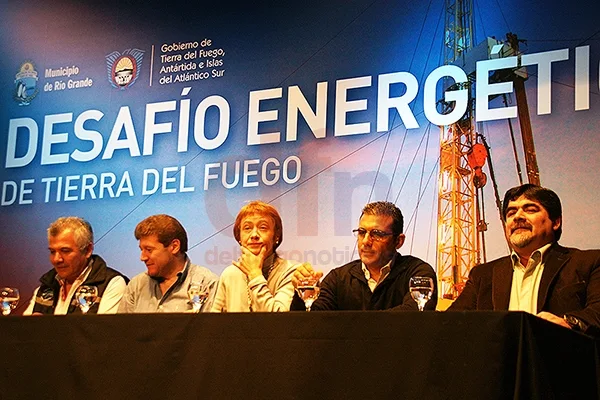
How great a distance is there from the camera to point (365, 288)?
3.17 m

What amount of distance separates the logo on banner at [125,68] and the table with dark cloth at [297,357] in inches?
117

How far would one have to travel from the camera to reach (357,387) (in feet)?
5.65

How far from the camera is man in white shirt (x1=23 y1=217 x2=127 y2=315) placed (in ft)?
11.2

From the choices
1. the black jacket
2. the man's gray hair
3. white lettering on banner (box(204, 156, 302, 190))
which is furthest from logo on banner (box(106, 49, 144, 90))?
the black jacket

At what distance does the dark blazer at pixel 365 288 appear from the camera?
3.10 meters

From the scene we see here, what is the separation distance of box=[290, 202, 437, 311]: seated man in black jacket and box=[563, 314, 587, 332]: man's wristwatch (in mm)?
819

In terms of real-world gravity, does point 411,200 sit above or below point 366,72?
below

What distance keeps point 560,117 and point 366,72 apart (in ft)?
3.21

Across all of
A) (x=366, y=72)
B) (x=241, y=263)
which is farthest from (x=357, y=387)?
(x=366, y=72)

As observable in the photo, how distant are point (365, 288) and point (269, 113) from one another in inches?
62.2

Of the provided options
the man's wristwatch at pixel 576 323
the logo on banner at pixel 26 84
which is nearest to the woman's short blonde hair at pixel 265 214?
the man's wristwatch at pixel 576 323

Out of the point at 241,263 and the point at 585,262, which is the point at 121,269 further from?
the point at 585,262

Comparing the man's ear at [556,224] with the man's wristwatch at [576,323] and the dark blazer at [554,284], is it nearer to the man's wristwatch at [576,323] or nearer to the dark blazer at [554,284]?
the dark blazer at [554,284]

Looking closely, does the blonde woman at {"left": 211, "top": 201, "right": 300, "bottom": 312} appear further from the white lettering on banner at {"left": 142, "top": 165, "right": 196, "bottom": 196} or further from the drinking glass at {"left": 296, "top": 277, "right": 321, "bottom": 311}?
the white lettering on banner at {"left": 142, "top": 165, "right": 196, "bottom": 196}
